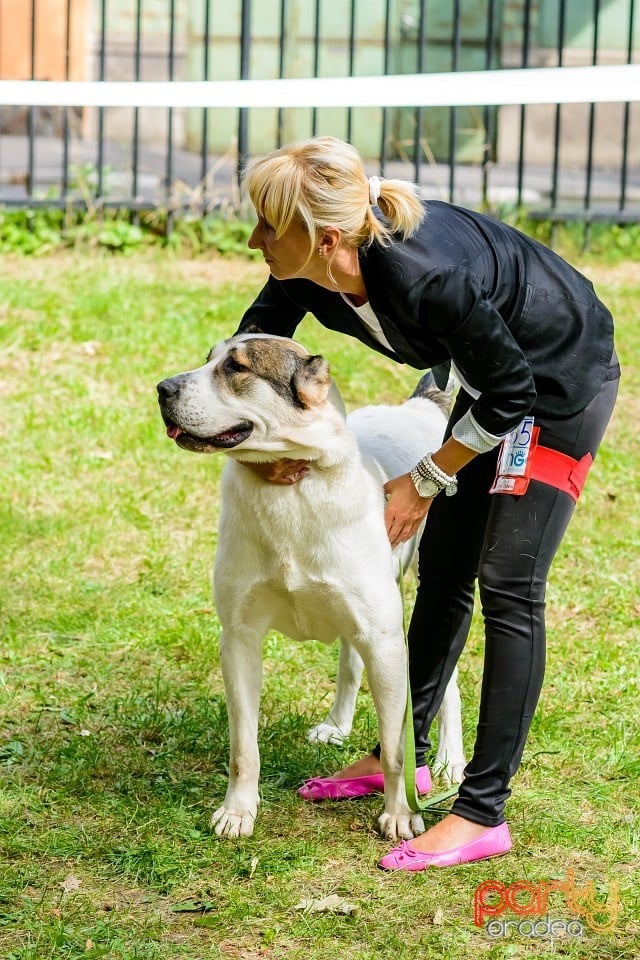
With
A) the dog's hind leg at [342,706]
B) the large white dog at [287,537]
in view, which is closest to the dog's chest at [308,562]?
the large white dog at [287,537]

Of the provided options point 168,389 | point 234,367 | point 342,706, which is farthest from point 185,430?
point 342,706

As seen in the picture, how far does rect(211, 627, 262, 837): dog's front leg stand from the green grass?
78mm

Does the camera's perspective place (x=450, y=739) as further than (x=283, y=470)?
Yes

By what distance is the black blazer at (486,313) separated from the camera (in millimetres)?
3281

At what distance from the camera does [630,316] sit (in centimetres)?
846

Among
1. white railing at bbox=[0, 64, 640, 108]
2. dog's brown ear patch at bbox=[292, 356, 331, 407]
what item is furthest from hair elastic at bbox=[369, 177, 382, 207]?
white railing at bbox=[0, 64, 640, 108]

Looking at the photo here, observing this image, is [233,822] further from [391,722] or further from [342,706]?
[342,706]

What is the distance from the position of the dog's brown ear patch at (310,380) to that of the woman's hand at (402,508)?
1.19 feet

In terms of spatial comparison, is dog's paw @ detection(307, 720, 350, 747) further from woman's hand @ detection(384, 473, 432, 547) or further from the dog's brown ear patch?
the dog's brown ear patch

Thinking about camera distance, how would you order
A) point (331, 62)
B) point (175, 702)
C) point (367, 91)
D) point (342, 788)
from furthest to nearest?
point (331, 62), point (367, 91), point (175, 702), point (342, 788)

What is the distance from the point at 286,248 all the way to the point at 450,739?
76.5 inches

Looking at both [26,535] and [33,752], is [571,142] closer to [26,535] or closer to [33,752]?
Answer: [26,535]

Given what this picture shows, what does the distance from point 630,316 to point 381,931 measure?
5929 mm

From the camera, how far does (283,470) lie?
3617 millimetres
